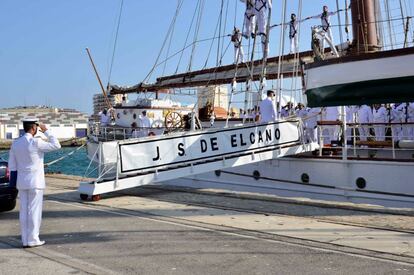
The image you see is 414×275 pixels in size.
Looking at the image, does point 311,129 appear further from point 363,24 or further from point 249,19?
point 249,19

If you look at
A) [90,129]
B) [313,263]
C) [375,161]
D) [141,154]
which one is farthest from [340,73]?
[90,129]

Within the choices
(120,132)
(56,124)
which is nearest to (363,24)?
(120,132)

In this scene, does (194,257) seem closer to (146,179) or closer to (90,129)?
(146,179)

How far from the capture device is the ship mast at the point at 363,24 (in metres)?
12.9

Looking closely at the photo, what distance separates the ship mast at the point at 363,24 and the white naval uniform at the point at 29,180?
9163 mm

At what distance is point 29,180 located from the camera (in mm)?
6516

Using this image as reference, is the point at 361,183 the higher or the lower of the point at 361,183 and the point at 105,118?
the lower

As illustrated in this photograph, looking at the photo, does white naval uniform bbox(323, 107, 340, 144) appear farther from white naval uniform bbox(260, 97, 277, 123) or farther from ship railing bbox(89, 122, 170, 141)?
ship railing bbox(89, 122, 170, 141)

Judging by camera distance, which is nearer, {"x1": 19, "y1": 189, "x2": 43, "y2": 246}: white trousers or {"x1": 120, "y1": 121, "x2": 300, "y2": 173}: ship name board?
{"x1": 19, "y1": 189, "x2": 43, "y2": 246}: white trousers

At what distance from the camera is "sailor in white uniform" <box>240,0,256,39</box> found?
17.9m

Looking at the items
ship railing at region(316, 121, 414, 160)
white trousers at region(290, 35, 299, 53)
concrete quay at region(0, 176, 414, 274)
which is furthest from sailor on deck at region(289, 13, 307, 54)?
concrete quay at region(0, 176, 414, 274)

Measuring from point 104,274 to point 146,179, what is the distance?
5518mm

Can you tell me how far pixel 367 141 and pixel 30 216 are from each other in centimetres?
884

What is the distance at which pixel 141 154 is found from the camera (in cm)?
1060
